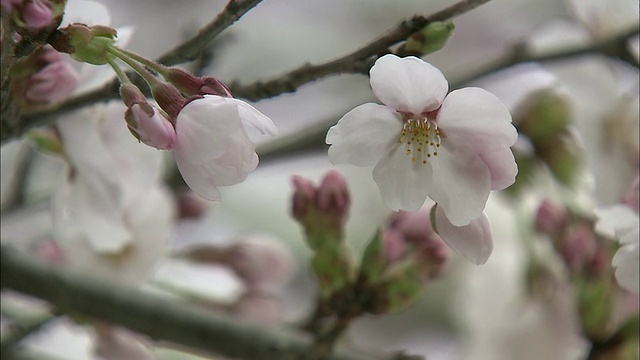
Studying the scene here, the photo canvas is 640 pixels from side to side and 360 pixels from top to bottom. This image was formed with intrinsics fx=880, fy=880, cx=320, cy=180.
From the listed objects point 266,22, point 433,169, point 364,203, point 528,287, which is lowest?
point 433,169

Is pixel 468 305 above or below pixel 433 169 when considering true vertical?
above

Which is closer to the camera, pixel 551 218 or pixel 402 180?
pixel 402 180

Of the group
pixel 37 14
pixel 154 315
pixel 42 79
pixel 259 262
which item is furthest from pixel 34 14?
pixel 259 262

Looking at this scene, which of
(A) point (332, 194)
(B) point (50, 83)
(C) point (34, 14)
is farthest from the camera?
(A) point (332, 194)

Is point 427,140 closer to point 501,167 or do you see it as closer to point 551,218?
point 501,167

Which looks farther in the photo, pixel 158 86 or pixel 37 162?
pixel 37 162

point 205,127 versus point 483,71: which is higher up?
point 483,71

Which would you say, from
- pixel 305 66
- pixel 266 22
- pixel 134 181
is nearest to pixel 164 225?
pixel 134 181

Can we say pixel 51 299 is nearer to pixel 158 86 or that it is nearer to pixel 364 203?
pixel 158 86
